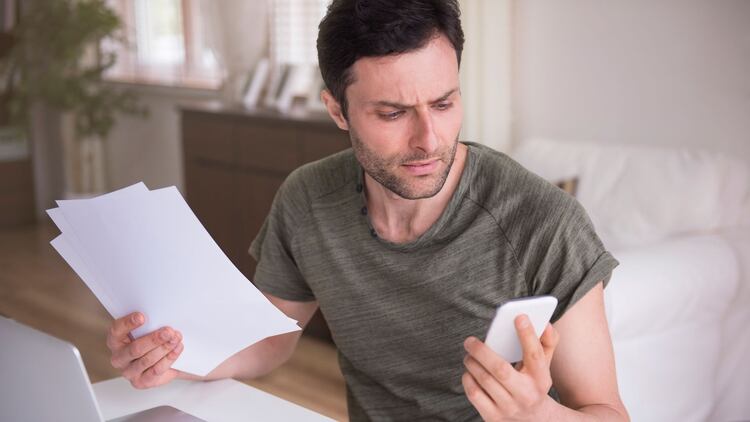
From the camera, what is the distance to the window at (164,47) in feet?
17.9

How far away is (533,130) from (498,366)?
8.47 feet

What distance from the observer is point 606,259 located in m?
1.25

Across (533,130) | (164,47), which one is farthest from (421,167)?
(164,47)

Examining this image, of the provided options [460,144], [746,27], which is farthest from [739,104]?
[460,144]

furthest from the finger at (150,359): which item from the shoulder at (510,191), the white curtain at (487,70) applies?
the white curtain at (487,70)

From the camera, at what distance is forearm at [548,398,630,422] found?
3.60 ft

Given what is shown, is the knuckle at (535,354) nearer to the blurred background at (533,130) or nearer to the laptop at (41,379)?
the laptop at (41,379)

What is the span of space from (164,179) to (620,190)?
367cm

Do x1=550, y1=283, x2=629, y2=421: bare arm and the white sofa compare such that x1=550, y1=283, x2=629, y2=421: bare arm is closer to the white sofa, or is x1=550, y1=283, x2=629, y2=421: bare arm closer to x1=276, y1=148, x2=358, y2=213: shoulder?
x1=276, y1=148, x2=358, y2=213: shoulder

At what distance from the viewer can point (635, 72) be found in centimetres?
309

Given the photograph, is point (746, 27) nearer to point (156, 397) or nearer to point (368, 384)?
point (368, 384)

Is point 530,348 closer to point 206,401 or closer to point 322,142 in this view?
point 206,401

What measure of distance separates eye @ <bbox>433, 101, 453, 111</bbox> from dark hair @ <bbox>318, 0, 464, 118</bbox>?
8 centimetres

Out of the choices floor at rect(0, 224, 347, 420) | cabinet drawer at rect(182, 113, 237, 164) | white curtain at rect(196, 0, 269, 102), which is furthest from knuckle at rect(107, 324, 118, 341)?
white curtain at rect(196, 0, 269, 102)
